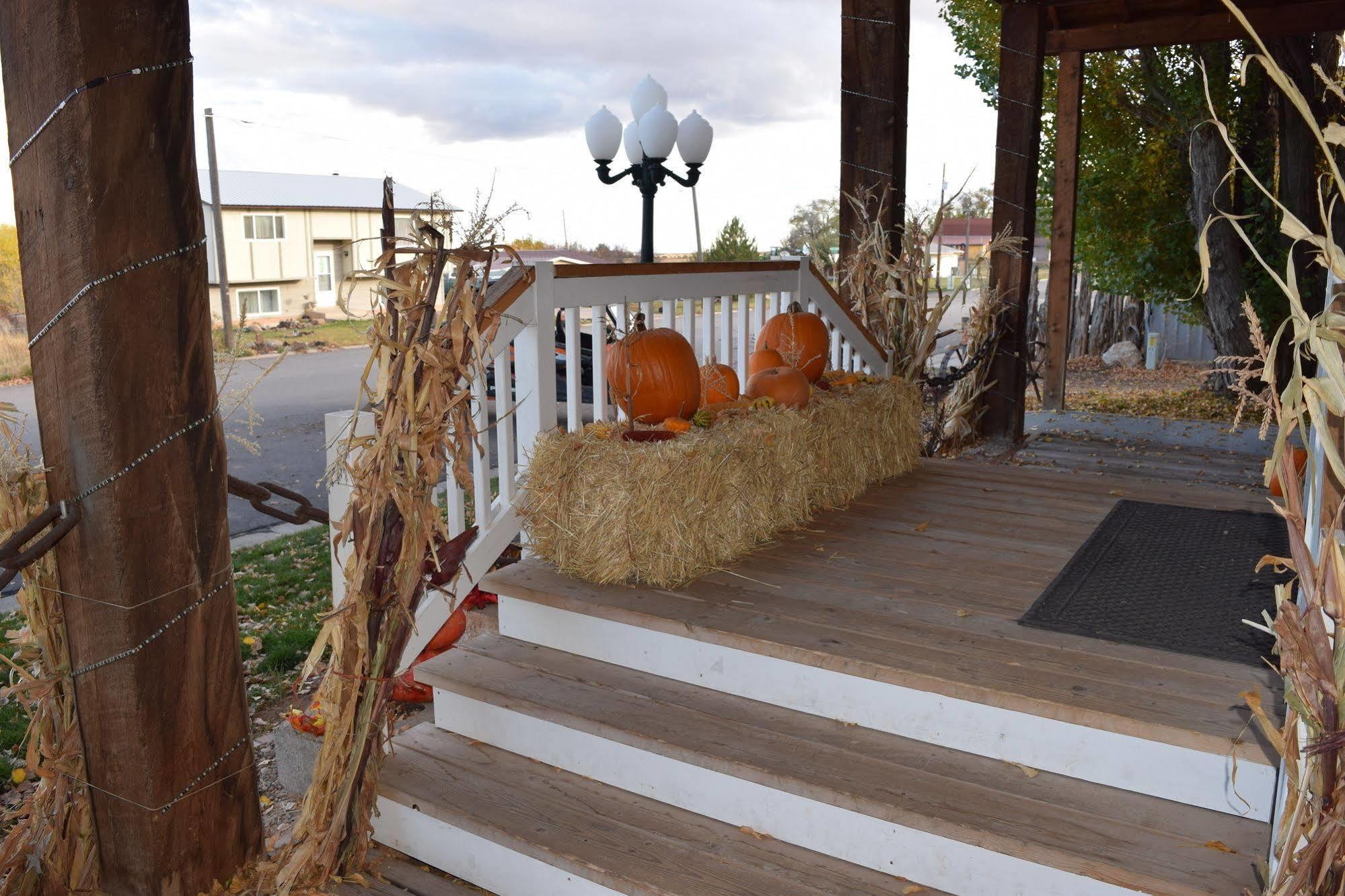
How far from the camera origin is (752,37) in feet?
47.2

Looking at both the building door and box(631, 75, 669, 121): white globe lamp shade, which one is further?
the building door

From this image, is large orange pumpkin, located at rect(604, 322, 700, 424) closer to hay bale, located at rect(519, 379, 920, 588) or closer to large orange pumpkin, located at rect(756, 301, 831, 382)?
hay bale, located at rect(519, 379, 920, 588)

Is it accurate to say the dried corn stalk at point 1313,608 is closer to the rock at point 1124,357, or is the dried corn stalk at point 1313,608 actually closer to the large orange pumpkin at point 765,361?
the large orange pumpkin at point 765,361

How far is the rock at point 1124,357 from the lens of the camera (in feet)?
44.0

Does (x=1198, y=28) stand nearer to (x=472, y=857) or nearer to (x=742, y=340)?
(x=742, y=340)

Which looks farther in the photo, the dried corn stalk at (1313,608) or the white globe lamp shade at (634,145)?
the white globe lamp shade at (634,145)

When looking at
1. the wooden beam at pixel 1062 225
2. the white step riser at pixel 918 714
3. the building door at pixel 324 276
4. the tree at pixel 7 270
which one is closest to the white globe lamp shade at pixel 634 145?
the wooden beam at pixel 1062 225

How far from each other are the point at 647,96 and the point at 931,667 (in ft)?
16.8

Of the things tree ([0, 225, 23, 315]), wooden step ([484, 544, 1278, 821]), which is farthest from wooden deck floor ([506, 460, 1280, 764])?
tree ([0, 225, 23, 315])

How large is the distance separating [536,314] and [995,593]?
1460 millimetres

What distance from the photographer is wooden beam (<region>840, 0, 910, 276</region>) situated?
4461mm

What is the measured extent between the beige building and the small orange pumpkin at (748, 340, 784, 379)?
22.8m

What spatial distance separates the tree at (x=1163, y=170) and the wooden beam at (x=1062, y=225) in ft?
4.53

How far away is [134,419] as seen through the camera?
188 cm
